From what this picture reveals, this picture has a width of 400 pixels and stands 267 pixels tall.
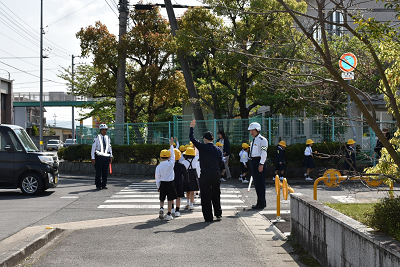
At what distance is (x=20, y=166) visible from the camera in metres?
13.3

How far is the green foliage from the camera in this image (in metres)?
4.55

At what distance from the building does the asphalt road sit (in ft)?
142

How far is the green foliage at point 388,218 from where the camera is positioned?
4.55 metres

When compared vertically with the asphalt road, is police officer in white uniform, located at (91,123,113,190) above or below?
above

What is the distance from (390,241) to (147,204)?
827 centimetres

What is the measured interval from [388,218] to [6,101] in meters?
56.5

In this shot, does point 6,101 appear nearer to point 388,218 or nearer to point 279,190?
point 279,190

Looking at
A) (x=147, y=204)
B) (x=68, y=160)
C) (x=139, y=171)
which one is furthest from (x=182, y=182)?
(x=68, y=160)

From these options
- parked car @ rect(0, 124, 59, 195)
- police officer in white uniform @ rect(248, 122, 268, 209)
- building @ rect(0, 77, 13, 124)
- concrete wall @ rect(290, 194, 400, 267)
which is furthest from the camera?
building @ rect(0, 77, 13, 124)

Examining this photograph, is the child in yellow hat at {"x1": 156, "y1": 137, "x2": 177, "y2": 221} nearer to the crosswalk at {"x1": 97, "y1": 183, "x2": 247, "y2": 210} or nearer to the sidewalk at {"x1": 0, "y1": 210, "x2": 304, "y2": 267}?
the sidewalk at {"x1": 0, "y1": 210, "x2": 304, "y2": 267}

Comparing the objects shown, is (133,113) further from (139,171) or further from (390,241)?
(390,241)

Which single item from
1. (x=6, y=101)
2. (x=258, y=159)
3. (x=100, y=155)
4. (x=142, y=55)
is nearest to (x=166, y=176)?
(x=258, y=159)

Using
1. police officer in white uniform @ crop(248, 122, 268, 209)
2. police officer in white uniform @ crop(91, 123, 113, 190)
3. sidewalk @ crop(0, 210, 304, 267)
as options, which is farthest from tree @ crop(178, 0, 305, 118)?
sidewalk @ crop(0, 210, 304, 267)

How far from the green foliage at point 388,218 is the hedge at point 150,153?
11474 mm
